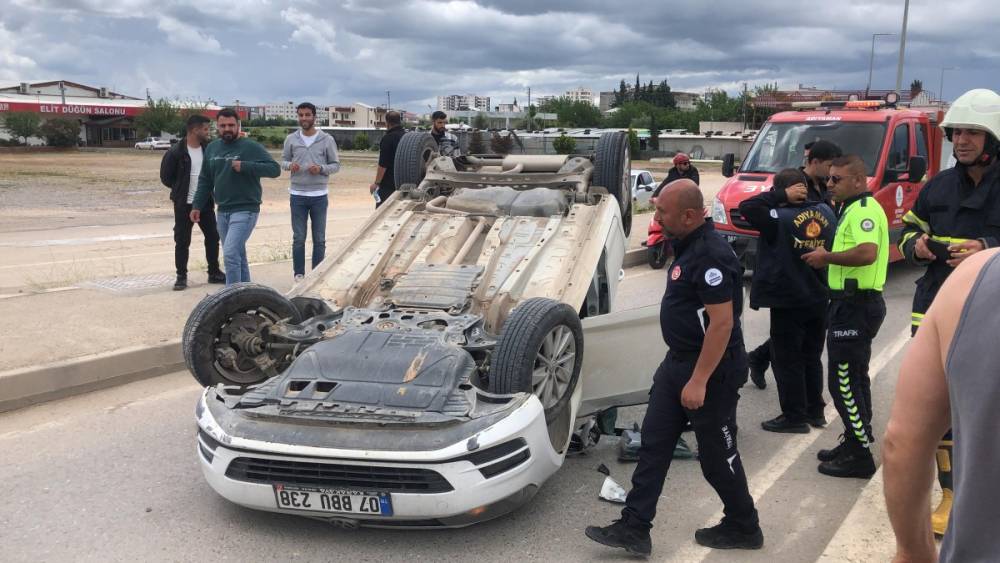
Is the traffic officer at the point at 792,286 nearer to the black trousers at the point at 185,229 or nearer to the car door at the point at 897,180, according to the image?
the car door at the point at 897,180

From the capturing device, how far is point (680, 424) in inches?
152

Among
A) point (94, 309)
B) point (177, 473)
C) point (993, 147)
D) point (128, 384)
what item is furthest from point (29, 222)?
point (993, 147)

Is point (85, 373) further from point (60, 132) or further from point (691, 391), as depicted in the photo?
point (60, 132)

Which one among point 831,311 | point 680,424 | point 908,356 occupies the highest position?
point 908,356

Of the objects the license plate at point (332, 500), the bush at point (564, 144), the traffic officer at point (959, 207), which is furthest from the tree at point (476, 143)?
the license plate at point (332, 500)

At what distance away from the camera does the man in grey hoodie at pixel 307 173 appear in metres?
8.91

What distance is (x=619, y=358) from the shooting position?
4.86 m

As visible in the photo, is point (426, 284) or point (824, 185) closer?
point (426, 284)

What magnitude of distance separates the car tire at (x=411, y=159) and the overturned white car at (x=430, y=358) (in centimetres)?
49

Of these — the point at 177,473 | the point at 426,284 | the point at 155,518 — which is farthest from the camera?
the point at 426,284

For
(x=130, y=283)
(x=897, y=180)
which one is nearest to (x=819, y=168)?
(x=897, y=180)

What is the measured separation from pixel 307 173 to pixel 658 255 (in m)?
5.75

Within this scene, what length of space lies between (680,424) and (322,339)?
2.11 meters

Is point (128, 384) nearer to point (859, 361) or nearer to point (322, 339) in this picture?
point (322, 339)
